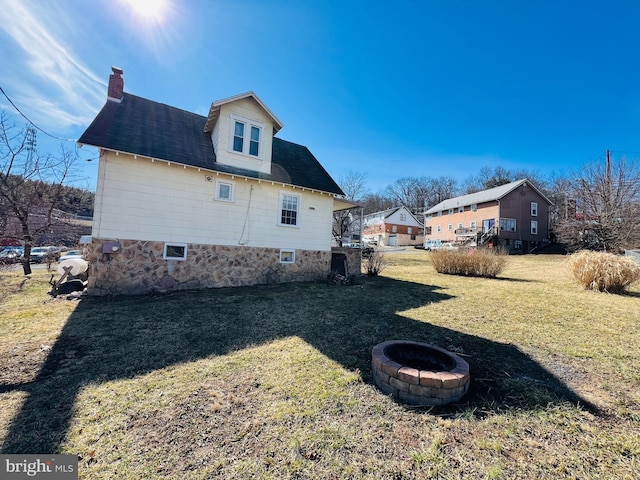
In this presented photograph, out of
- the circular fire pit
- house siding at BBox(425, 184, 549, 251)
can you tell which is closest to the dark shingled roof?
the circular fire pit

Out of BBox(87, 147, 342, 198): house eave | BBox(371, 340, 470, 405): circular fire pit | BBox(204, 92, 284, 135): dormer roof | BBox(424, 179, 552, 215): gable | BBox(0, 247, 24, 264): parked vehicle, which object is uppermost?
BBox(424, 179, 552, 215): gable

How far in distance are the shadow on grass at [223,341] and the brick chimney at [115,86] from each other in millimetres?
7511

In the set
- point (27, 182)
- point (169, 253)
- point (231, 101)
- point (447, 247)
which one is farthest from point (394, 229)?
point (27, 182)

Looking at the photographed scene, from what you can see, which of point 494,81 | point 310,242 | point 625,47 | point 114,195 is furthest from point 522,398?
point 625,47

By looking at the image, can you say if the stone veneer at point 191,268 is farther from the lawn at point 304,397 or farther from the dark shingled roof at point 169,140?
the dark shingled roof at point 169,140

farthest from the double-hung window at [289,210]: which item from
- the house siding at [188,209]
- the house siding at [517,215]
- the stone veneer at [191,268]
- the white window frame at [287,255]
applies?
the house siding at [517,215]

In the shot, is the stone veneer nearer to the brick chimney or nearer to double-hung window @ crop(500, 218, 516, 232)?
the brick chimney

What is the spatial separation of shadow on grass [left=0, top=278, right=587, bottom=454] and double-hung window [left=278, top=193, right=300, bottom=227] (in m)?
3.50

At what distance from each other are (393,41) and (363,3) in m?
2.34

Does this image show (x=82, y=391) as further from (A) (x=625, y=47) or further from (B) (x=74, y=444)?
(A) (x=625, y=47)

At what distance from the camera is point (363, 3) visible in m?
8.23

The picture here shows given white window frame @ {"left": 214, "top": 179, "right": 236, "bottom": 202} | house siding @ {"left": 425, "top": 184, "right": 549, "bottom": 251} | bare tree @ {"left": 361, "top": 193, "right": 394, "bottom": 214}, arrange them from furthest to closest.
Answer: bare tree @ {"left": 361, "top": 193, "right": 394, "bottom": 214} < house siding @ {"left": 425, "top": 184, "right": 549, "bottom": 251} < white window frame @ {"left": 214, "top": 179, "right": 236, "bottom": 202}

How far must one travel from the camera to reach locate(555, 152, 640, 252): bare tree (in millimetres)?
21062

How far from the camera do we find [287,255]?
11.1 metres
